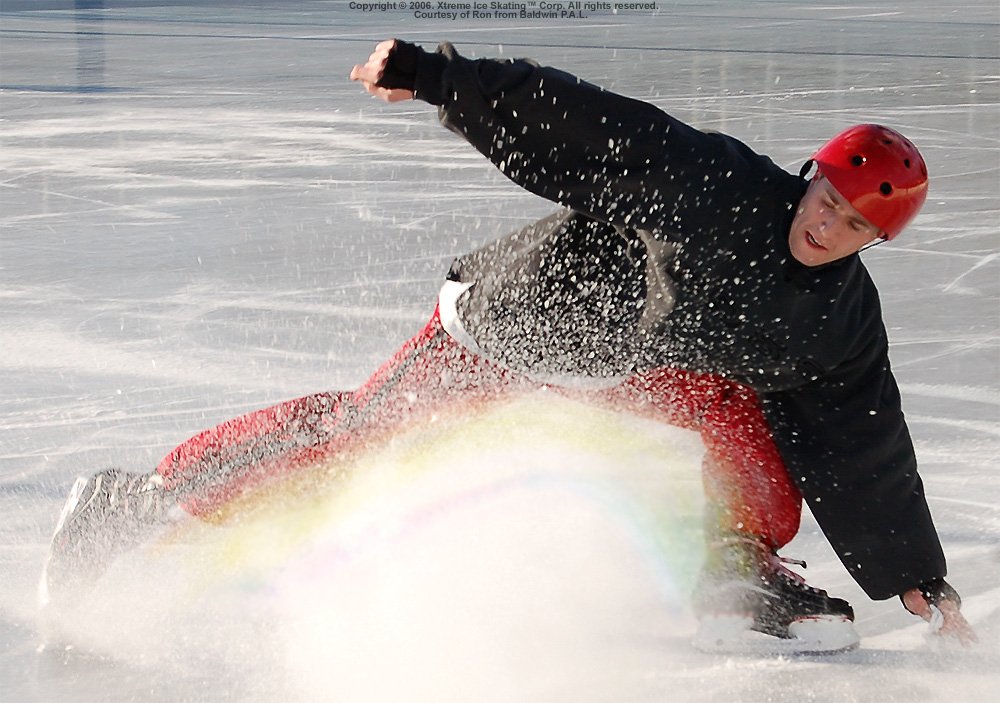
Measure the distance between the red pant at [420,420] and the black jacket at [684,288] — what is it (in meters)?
0.08

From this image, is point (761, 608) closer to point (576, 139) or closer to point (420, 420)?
point (420, 420)

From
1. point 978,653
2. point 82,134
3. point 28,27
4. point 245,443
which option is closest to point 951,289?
point 978,653

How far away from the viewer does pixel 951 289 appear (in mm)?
4512

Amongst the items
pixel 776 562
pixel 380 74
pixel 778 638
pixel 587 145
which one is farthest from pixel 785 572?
pixel 380 74

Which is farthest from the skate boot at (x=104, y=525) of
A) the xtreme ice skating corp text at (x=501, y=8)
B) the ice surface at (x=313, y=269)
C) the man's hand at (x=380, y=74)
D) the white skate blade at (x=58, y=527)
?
the xtreme ice skating corp text at (x=501, y=8)

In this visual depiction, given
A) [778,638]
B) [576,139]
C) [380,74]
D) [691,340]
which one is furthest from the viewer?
[778,638]

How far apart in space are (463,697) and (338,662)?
25cm

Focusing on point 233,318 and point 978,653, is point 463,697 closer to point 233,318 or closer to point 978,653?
point 978,653

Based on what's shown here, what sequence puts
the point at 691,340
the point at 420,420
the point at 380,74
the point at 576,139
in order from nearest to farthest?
1. the point at 380,74
2. the point at 576,139
3. the point at 691,340
4. the point at 420,420

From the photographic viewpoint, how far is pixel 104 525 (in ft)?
9.12

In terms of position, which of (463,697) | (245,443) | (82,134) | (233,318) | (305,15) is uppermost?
(245,443)

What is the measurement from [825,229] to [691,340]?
1.00 ft

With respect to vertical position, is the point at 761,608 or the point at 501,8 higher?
the point at 761,608

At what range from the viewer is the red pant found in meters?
2.68
